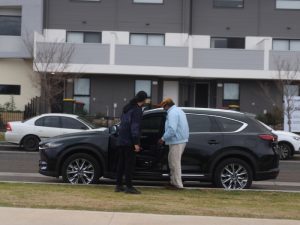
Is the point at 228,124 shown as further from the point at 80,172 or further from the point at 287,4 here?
the point at 287,4

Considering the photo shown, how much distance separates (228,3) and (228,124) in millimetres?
24404

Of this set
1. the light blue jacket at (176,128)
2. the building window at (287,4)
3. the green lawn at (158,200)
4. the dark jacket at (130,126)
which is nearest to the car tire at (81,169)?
the green lawn at (158,200)

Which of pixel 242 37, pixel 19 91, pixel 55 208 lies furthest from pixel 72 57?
pixel 55 208

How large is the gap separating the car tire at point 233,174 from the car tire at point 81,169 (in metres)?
2.49

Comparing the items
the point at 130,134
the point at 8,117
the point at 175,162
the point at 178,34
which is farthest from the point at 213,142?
the point at 178,34

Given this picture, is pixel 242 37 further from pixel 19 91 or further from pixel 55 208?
pixel 55 208

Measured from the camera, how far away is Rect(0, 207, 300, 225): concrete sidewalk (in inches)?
313

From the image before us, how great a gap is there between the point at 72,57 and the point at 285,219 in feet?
82.6

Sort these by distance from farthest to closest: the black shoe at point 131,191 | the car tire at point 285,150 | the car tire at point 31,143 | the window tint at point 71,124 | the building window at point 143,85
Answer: the building window at point 143,85, the car tire at point 31,143, the window tint at point 71,124, the car tire at point 285,150, the black shoe at point 131,191

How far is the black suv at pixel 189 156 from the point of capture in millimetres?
12195

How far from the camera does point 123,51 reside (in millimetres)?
33000

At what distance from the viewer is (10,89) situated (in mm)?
35719

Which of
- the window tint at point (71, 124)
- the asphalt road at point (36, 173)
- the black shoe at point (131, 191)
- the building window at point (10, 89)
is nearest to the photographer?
the black shoe at point (131, 191)

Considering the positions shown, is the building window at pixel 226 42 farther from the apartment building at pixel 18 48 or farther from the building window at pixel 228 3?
the apartment building at pixel 18 48
